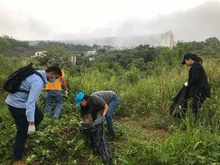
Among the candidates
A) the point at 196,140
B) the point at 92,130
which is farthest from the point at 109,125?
the point at 196,140

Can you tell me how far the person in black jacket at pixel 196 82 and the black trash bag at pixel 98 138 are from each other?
6.67 ft

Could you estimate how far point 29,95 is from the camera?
3.00 meters

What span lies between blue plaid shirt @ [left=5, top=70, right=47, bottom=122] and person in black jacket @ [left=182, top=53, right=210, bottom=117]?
110 inches

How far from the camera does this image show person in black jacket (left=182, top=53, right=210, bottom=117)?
4406mm

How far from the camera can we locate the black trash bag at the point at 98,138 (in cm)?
355

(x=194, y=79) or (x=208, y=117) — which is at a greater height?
(x=194, y=79)

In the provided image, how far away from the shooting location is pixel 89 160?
353cm

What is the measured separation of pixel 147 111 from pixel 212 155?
10.7 ft

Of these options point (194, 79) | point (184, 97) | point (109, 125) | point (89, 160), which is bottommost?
point (89, 160)

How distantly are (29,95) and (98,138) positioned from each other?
50.9 inches

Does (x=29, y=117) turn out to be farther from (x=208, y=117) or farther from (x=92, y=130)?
(x=208, y=117)

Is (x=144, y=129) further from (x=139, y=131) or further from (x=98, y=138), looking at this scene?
(x=98, y=138)

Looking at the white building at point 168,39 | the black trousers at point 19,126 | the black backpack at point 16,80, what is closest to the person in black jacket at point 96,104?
the black trousers at point 19,126

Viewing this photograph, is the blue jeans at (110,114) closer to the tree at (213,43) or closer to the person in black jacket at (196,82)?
the person in black jacket at (196,82)
